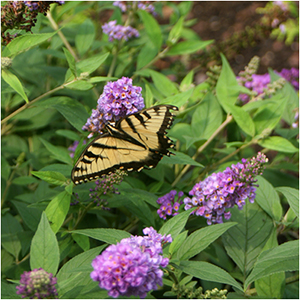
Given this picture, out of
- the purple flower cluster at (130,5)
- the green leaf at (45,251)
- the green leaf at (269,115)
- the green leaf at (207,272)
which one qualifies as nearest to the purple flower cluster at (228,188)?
the green leaf at (207,272)

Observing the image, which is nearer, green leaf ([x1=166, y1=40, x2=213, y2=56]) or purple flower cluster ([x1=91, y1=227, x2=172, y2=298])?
purple flower cluster ([x1=91, y1=227, x2=172, y2=298])

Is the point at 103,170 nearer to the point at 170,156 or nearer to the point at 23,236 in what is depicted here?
the point at 170,156

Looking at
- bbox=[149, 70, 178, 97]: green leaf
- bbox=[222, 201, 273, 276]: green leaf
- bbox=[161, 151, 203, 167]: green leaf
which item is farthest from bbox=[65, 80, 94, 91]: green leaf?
bbox=[222, 201, 273, 276]: green leaf

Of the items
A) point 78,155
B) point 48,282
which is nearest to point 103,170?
point 78,155

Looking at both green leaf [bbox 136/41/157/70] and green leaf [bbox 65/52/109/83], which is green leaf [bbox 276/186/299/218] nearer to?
green leaf [bbox 65/52/109/83]

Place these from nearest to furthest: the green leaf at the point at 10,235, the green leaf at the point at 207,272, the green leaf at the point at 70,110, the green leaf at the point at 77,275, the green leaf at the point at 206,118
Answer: the green leaf at the point at 77,275 < the green leaf at the point at 207,272 < the green leaf at the point at 70,110 < the green leaf at the point at 10,235 < the green leaf at the point at 206,118

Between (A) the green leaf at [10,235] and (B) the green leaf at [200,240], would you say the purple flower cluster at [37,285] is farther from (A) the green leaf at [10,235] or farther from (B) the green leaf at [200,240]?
(A) the green leaf at [10,235]

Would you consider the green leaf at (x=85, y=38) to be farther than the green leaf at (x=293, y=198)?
Yes
